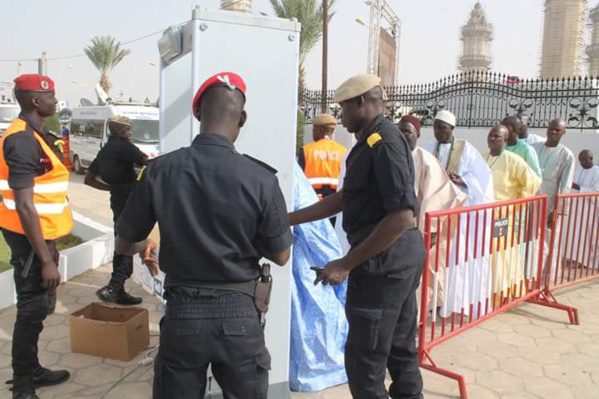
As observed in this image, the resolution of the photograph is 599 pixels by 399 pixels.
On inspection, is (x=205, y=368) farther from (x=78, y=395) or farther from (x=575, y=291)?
(x=575, y=291)

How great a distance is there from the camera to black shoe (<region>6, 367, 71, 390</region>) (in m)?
3.26

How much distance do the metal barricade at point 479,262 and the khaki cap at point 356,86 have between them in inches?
58.0

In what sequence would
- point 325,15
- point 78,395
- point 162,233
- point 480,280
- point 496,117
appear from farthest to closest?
1. point 325,15
2. point 496,117
3. point 480,280
4. point 78,395
5. point 162,233

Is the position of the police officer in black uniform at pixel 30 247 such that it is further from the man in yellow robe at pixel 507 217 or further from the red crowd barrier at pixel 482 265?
the man in yellow robe at pixel 507 217

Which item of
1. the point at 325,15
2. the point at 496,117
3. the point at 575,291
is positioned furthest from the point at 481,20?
the point at 575,291

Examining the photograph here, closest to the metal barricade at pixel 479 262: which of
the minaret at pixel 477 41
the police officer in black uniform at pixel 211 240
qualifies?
the police officer in black uniform at pixel 211 240

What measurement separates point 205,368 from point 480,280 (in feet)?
9.82

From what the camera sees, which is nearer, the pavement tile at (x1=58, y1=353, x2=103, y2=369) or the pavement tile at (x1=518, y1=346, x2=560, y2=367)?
the pavement tile at (x1=58, y1=353, x2=103, y2=369)

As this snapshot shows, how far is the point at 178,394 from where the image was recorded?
1792 mm

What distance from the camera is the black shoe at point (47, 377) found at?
10.7ft

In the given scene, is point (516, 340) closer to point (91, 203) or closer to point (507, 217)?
point (507, 217)

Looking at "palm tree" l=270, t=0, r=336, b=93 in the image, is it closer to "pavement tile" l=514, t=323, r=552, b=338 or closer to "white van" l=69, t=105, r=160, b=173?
"white van" l=69, t=105, r=160, b=173

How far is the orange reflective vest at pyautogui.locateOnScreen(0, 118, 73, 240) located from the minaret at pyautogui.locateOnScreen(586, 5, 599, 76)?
81.2 meters

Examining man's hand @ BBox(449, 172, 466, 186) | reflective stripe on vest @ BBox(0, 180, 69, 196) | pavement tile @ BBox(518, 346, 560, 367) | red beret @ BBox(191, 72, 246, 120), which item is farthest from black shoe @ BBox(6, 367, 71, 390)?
man's hand @ BBox(449, 172, 466, 186)
